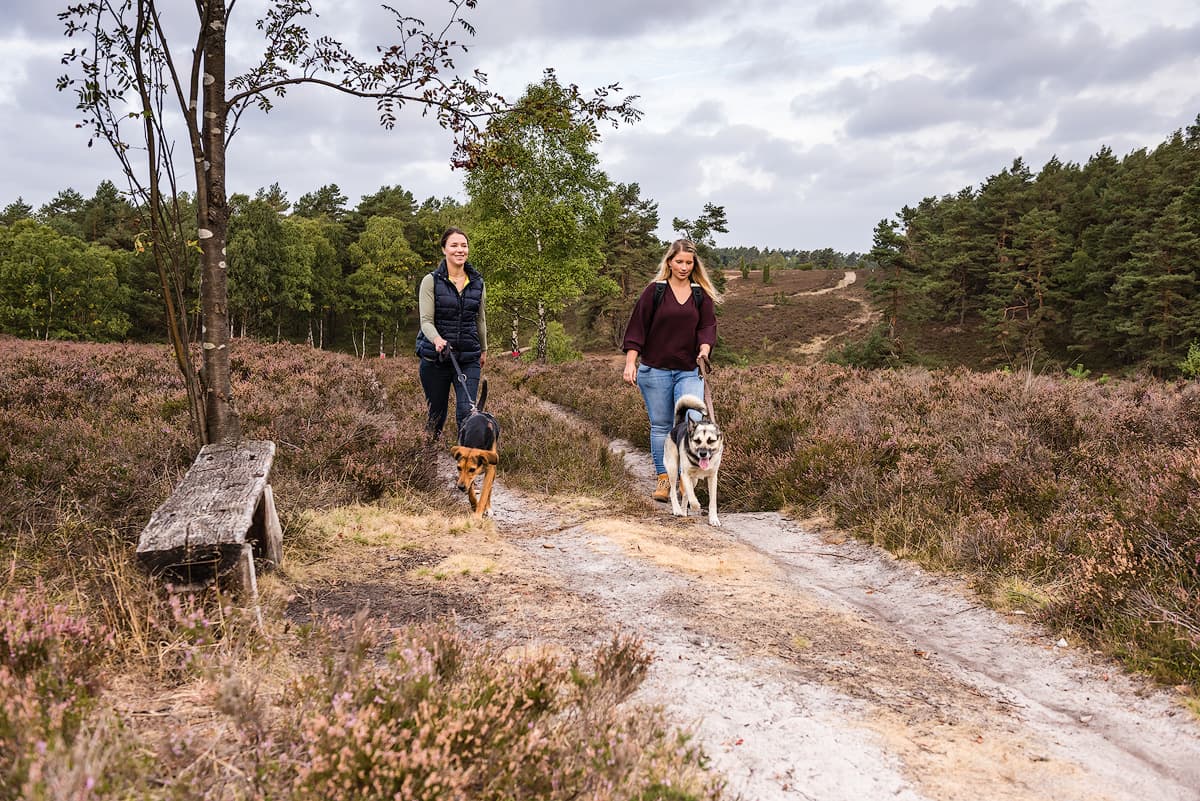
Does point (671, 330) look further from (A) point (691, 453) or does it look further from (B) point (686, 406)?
(A) point (691, 453)

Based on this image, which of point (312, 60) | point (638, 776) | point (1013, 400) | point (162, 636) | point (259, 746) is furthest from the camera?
point (1013, 400)

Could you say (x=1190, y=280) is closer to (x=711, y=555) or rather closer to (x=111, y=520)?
(x=711, y=555)

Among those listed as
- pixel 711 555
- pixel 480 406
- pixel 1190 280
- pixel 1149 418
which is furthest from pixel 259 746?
pixel 1190 280

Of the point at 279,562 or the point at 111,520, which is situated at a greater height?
the point at 111,520

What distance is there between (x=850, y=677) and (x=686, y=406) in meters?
3.61

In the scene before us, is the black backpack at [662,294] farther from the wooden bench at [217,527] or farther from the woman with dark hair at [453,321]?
the wooden bench at [217,527]

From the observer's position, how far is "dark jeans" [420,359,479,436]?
21.0 ft

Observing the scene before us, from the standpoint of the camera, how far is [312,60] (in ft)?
13.6

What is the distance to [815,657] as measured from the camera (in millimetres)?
3264

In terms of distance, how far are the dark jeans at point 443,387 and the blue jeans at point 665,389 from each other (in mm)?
1723

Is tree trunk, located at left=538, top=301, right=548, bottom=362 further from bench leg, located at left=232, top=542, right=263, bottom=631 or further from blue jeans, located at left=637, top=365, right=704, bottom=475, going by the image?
bench leg, located at left=232, top=542, right=263, bottom=631

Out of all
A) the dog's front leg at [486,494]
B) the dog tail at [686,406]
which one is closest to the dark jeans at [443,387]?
the dog's front leg at [486,494]

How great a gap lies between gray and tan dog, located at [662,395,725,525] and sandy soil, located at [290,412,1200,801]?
0.82 meters

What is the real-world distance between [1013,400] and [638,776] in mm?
7719
